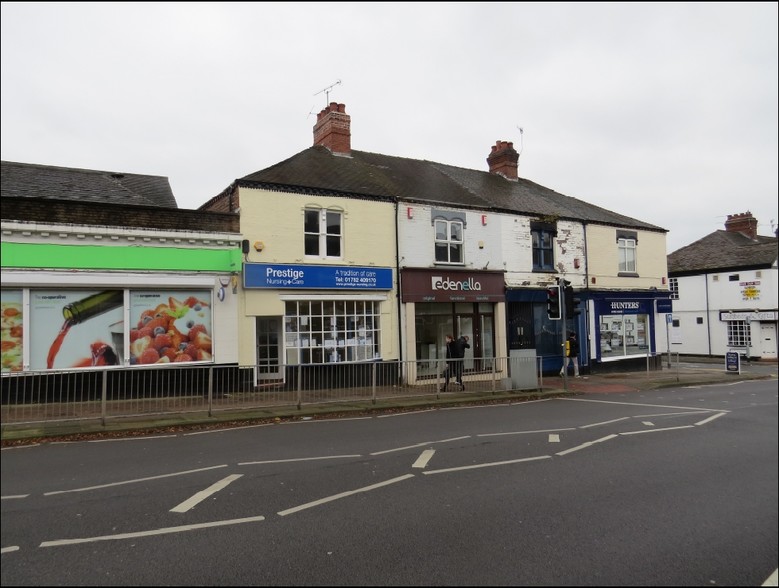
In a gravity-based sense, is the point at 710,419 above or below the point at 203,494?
below

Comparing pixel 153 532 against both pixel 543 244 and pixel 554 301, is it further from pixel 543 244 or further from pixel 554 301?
pixel 543 244

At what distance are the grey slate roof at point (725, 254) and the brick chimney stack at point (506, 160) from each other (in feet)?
58.5

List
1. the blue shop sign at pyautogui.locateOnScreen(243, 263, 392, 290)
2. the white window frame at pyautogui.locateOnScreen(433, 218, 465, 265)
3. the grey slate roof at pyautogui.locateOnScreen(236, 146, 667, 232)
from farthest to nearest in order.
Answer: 1. the white window frame at pyautogui.locateOnScreen(433, 218, 465, 265)
2. the grey slate roof at pyautogui.locateOnScreen(236, 146, 667, 232)
3. the blue shop sign at pyautogui.locateOnScreen(243, 263, 392, 290)

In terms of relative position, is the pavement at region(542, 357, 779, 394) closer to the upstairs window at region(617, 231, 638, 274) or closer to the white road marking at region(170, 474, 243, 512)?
the upstairs window at region(617, 231, 638, 274)

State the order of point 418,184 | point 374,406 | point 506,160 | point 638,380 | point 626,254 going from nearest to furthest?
point 374,406 → point 638,380 → point 418,184 → point 626,254 → point 506,160

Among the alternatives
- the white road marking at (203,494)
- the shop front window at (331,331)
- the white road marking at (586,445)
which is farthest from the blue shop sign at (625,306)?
the white road marking at (203,494)

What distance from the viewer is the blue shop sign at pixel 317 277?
14.2 meters

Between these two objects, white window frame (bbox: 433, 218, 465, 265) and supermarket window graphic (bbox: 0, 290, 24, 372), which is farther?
white window frame (bbox: 433, 218, 465, 265)

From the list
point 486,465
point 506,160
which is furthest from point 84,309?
point 506,160

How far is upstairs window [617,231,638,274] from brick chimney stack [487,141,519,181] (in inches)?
220

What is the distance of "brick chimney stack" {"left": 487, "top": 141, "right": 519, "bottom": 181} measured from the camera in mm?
24531

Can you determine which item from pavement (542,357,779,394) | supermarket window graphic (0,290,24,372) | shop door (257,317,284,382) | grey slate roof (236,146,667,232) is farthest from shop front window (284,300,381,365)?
supermarket window graphic (0,290,24,372)

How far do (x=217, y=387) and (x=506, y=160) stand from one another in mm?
17373

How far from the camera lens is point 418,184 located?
18969 millimetres
